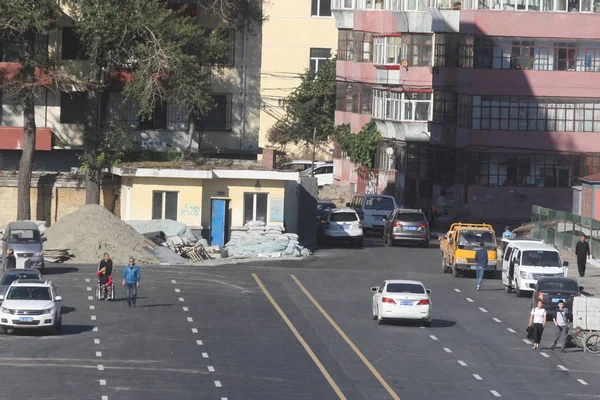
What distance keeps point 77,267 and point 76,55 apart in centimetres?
2202

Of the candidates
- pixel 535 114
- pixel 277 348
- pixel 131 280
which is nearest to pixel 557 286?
pixel 277 348

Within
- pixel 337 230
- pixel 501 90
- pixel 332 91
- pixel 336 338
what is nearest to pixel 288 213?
pixel 337 230

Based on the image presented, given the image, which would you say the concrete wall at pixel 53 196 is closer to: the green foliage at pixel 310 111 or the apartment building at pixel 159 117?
the apartment building at pixel 159 117

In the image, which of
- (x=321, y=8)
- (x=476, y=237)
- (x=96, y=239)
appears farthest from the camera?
(x=321, y=8)

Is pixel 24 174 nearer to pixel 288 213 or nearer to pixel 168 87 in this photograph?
pixel 168 87

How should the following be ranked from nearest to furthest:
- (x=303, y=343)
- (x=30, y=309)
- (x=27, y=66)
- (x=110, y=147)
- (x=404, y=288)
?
(x=30, y=309), (x=303, y=343), (x=404, y=288), (x=27, y=66), (x=110, y=147)

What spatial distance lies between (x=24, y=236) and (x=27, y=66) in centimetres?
1385

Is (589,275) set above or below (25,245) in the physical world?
below

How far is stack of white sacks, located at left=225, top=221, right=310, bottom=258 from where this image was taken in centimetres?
5994

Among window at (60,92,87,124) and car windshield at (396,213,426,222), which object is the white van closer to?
car windshield at (396,213,426,222)

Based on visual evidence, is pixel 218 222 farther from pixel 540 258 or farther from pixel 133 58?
pixel 540 258

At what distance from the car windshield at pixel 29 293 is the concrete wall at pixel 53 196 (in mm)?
25559

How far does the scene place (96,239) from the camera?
183 feet

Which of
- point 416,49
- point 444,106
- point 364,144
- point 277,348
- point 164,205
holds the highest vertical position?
point 416,49
